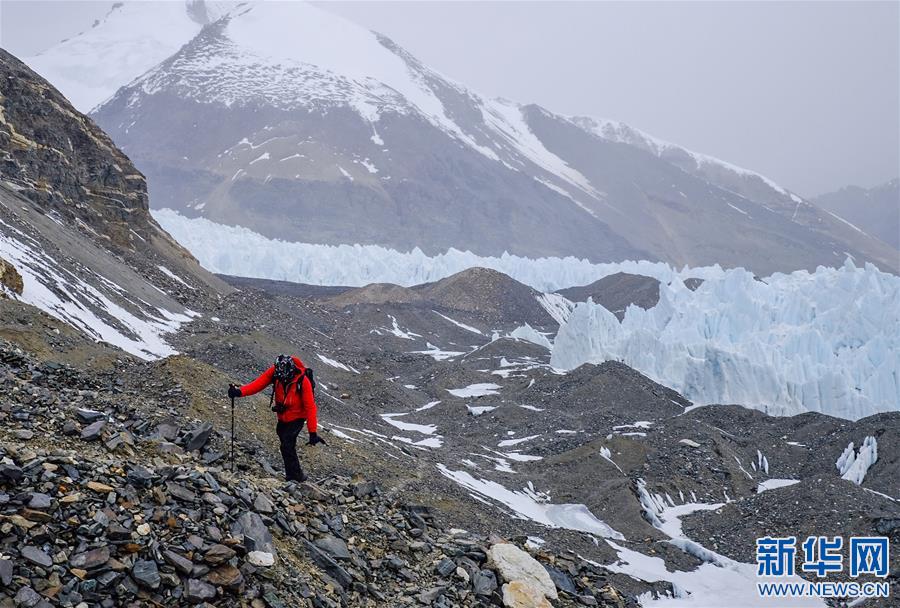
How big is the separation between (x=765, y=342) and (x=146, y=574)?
42.2 metres

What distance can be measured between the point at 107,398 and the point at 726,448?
22.4 metres

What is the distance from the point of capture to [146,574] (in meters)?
5.98

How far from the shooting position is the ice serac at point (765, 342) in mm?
35375

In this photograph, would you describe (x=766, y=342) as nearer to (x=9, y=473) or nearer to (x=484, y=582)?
(x=484, y=582)

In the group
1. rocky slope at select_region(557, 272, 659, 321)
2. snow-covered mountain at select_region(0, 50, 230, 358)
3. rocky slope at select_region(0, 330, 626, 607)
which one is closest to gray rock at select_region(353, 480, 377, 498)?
rocky slope at select_region(0, 330, 626, 607)

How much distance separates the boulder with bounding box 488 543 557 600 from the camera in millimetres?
8641

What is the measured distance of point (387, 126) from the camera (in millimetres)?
189500

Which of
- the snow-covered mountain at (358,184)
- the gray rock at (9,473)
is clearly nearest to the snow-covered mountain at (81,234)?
the gray rock at (9,473)

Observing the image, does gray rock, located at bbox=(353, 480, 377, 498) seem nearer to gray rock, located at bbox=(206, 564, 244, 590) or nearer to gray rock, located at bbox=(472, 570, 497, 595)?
gray rock, located at bbox=(472, 570, 497, 595)

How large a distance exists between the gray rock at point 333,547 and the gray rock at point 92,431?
2.73 meters

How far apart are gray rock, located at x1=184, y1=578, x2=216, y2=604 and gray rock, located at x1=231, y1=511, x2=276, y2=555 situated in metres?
0.64

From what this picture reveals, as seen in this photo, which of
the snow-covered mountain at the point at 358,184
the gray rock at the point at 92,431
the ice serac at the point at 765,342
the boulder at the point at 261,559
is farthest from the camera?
the snow-covered mountain at the point at 358,184

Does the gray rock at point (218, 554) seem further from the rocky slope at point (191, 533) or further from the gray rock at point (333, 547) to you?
the gray rock at point (333, 547)

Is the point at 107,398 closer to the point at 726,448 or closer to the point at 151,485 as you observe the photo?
the point at 151,485
